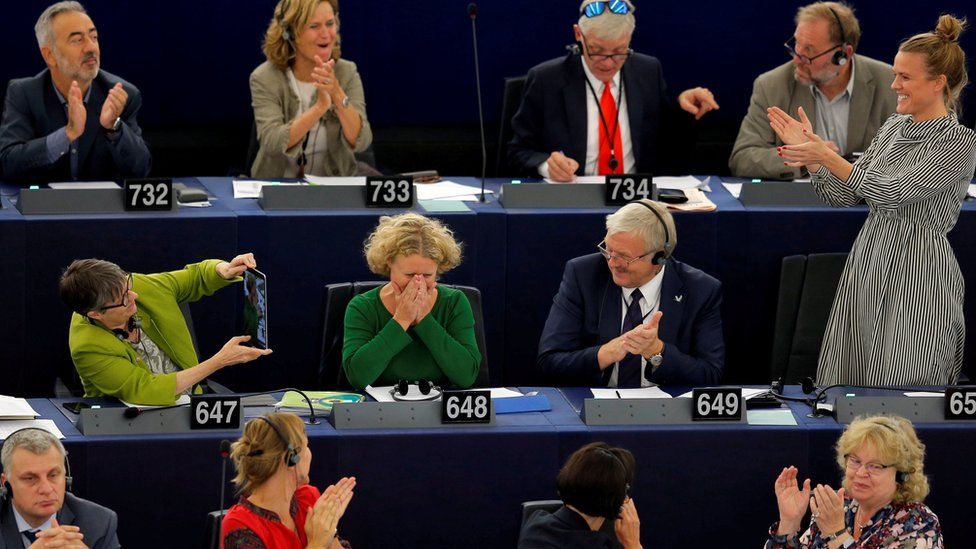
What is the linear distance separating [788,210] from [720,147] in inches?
68.2

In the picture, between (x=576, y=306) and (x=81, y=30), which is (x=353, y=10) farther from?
(x=576, y=306)

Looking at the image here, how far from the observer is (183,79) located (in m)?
7.01

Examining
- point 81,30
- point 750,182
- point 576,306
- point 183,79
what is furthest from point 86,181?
point 750,182

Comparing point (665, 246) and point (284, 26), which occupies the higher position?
point (284, 26)

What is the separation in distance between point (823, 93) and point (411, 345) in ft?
6.86

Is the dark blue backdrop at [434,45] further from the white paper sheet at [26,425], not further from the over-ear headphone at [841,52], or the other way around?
the white paper sheet at [26,425]

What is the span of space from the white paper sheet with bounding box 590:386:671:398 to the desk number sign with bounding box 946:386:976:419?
28.5 inches

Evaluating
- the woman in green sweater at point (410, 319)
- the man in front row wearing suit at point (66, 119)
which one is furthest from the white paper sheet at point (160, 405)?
the man in front row wearing suit at point (66, 119)

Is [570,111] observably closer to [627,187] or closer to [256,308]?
[627,187]

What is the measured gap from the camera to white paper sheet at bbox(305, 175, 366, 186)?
576 cm

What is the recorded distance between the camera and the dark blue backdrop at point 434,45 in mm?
6941

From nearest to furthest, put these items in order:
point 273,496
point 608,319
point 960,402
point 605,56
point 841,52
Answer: point 273,496, point 960,402, point 608,319, point 841,52, point 605,56

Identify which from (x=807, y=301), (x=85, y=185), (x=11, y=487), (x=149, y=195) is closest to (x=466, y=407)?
(x=11, y=487)

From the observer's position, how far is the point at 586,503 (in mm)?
3754
